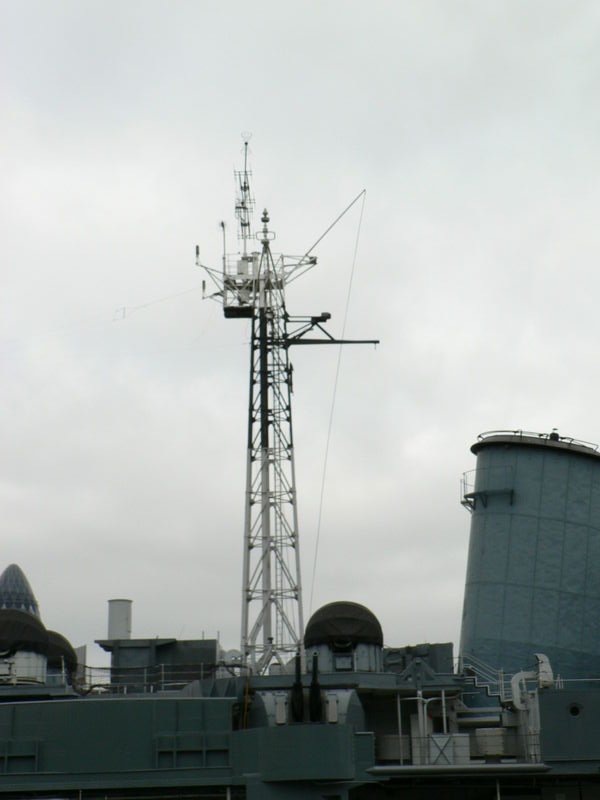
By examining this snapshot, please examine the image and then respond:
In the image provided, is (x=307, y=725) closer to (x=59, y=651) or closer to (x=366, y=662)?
(x=366, y=662)

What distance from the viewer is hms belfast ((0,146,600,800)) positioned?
105 ft

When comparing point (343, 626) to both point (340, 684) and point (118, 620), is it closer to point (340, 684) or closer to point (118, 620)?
point (340, 684)

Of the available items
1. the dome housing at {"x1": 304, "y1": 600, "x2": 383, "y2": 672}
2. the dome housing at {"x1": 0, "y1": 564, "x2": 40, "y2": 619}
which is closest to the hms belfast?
the dome housing at {"x1": 304, "y1": 600, "x2": 383, "y2": 672}

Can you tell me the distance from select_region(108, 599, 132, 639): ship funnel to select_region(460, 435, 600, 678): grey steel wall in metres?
12.6

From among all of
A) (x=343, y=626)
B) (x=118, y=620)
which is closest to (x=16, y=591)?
(x=118, y=620)

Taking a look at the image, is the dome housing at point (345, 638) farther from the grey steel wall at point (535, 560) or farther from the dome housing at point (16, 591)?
the dome housing at point (16, 591)

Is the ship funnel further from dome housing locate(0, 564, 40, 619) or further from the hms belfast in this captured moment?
Answer: dome housing locate(0, 564, 40, 619)

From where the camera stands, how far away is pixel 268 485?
4081 centimetres

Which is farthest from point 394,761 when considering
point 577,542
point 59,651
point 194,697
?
point 59,651

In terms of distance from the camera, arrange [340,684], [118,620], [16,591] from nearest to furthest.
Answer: [340,684] < [118,620] < [16,591]

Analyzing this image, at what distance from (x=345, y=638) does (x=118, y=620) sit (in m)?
11.6

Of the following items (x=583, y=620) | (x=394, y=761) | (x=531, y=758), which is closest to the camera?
(x=531, y=758)

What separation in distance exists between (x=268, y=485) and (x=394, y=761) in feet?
34.0

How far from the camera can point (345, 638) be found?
35656 mm
